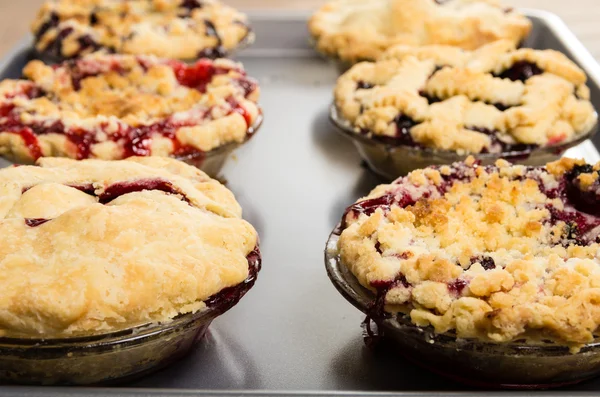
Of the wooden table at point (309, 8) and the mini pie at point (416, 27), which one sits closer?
the mini pie at point (416, 27)

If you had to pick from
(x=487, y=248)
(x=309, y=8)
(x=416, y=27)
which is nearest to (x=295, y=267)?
(x=487, y=248)

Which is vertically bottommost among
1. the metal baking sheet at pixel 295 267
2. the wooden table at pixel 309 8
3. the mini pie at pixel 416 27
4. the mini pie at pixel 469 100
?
the wooden table at pixel 309 8

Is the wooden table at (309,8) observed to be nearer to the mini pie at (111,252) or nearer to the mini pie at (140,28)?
the mini pie at (140,28)

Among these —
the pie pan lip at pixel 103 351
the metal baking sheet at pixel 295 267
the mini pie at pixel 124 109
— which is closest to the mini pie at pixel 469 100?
the metal baking sheet at pixel 295 267

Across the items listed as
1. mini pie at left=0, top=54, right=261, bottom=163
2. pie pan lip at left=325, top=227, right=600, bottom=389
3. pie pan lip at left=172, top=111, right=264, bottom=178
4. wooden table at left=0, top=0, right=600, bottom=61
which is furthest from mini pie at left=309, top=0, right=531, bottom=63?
pie pan lip at left=325, top=227, right=600, bottom=389

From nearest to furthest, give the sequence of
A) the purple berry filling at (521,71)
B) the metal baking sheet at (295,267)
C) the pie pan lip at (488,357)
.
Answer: the pie pan lip at (488,357) < the metal baking sheet at (295,267) < the purple berry filling at (521,71)

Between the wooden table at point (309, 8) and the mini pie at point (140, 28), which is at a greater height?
the mini pie at point (140, 28)

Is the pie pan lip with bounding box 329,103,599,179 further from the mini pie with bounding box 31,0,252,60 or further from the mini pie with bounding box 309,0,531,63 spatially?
the mini pie with bounding box 31,0,252,60

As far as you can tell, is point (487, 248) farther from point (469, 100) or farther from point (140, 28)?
point (140, 28)
